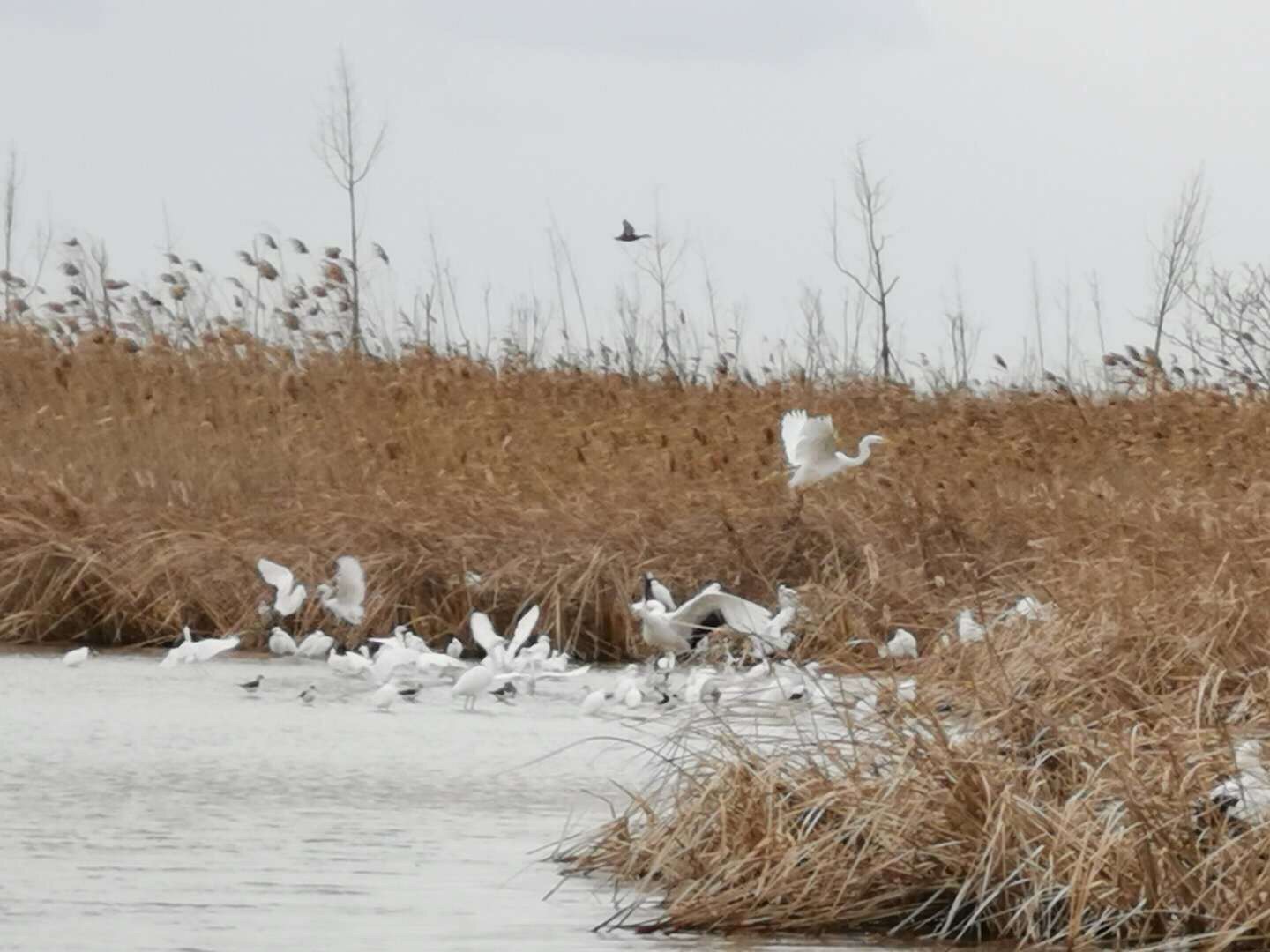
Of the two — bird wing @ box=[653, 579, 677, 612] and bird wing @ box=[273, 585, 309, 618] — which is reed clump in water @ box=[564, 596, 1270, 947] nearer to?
bird wing @ box=[653, 579, 677, 612]

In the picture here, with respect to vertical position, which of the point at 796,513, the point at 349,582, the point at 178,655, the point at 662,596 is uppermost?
the point at 796,513

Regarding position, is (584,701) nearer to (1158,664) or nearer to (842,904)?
(1158,664)

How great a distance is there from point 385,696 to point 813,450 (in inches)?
90.5

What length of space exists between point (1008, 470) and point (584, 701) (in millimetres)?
5265

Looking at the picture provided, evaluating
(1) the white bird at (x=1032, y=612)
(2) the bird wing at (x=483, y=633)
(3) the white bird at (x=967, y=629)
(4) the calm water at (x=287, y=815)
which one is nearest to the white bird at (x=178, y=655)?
(4) the calm water at (x=287, y=815)

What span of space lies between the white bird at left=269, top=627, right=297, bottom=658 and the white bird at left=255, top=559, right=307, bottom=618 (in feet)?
0.27

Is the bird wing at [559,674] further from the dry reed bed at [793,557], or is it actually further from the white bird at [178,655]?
the white bird at [178,655]

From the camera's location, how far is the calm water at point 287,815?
4.18 m

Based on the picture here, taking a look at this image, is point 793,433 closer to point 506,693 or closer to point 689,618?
point 689,618

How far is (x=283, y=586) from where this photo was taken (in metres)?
8.99

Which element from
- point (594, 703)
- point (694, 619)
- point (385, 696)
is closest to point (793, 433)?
point (694, 619)

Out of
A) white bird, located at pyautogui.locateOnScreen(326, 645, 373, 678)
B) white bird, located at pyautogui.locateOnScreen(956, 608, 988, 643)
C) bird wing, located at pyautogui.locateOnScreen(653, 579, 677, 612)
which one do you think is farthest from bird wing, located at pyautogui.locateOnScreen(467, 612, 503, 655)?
white bird, located at pyautogui.locateOnScreen(956, 608, 988, 643)

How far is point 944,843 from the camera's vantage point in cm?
433

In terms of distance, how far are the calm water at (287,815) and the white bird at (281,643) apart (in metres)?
0.60
